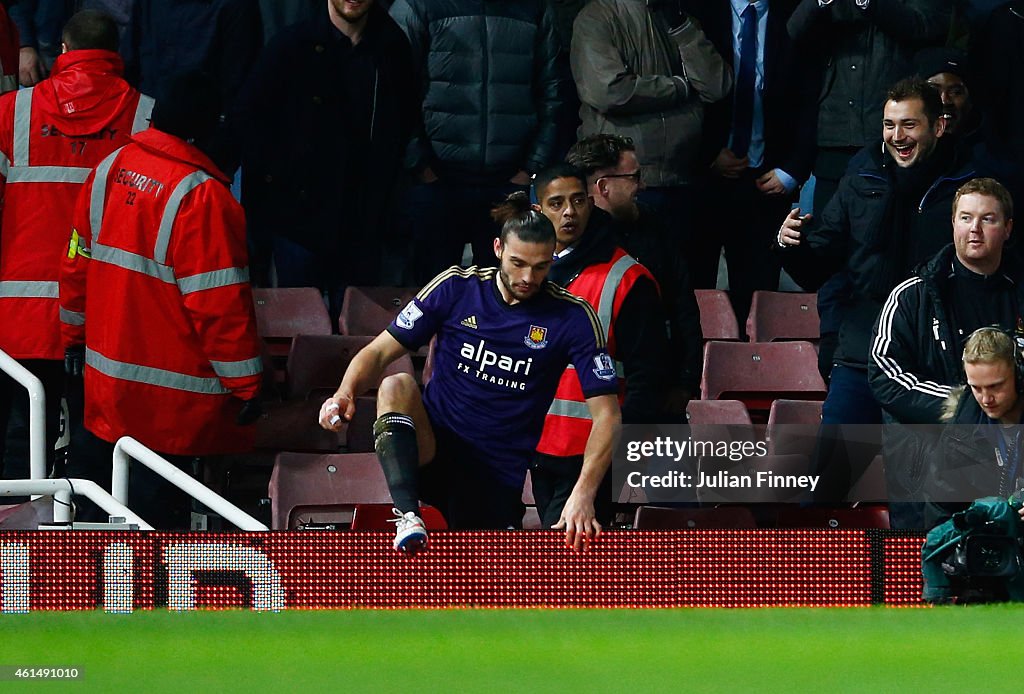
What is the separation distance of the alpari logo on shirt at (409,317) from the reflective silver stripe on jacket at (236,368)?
3.09 feet

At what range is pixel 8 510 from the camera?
6066 mm

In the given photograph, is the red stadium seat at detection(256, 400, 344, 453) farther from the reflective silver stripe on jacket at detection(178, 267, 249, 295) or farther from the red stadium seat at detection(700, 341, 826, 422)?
the red stadium seat at detection(700, 341, 826, 422)

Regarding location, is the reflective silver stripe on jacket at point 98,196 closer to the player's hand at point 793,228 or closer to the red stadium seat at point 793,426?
the player's hand at point 793,228

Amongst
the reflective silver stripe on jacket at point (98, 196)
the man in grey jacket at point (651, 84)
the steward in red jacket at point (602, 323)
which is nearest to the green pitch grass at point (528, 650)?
the steward in red jacket at point (602, 323)

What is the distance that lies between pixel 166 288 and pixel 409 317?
118cm

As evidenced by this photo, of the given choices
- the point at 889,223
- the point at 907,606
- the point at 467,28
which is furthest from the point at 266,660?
the point at 467,28

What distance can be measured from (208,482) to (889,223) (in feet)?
9.65

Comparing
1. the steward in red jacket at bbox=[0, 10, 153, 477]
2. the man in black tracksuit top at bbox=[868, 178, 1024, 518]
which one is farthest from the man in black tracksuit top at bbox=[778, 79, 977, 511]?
the steward in red jacket at bbox=[0, 10, 153, 477]

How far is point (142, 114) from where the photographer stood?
22.7 ft

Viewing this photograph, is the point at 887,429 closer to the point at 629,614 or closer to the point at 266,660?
the point at 629,614

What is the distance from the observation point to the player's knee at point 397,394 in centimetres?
557

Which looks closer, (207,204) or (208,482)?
(207,204)

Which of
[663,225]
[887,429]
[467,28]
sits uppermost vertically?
[467,28]

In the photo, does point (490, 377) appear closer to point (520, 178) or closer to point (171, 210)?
point (171, 210)
